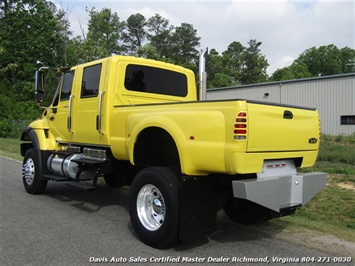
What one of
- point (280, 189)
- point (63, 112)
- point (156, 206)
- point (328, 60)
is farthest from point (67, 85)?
point (328, 60)

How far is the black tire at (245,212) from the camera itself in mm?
5223

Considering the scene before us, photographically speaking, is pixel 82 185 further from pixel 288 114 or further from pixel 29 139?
pixel 288 114

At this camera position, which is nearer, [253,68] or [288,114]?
[288,114]

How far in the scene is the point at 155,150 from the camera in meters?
5.38

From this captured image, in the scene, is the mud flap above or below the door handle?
below

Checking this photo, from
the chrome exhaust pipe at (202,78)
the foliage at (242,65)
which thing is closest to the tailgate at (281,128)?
the chrome exhaust pipe at (202,78)

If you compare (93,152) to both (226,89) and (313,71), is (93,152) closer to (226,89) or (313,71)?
(226,89)

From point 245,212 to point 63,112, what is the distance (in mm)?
4022

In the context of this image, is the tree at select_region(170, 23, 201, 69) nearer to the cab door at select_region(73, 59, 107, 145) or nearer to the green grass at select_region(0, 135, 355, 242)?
the green grass at select_region(0, 135, 355, 242)

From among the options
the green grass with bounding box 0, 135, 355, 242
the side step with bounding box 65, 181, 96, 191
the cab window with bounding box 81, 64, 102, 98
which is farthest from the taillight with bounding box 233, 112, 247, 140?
the cab window with bounding box 81, 64, 102, 98

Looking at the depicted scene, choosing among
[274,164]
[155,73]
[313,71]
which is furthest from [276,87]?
[313,71]

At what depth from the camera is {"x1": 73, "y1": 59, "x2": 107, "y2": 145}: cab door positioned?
19.4 ft

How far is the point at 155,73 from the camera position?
664 centimetres

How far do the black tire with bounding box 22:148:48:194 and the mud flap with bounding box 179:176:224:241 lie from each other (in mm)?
4212
